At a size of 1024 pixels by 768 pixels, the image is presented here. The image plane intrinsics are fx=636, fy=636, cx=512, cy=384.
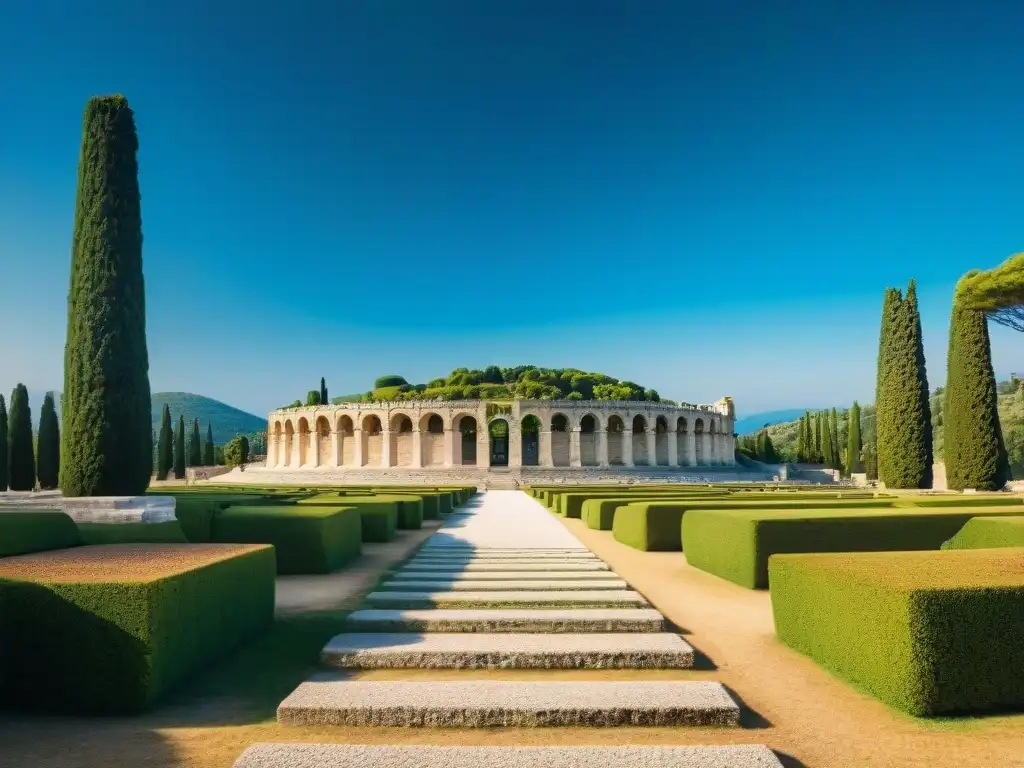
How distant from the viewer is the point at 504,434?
6462 cm

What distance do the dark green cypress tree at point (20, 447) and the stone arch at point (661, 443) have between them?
45.0 m

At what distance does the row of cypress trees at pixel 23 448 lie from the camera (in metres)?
35.2

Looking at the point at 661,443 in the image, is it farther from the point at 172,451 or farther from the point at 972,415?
the point at 172,451

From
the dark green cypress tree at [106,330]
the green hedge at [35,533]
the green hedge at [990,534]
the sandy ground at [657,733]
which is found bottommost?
the sandy ground at [657,733]

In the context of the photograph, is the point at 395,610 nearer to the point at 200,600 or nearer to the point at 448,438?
the point at 200,600

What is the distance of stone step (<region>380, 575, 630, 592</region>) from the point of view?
8.75 m

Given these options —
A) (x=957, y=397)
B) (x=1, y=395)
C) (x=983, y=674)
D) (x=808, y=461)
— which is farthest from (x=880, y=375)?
(x=1, y=395)

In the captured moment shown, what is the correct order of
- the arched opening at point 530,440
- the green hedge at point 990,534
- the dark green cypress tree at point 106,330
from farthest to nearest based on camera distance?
the arched opening at point 530,440 < the dark green cypress tree at point 106,330 < the green hedge at point 990,534

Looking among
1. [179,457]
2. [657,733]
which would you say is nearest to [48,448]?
[179,457]

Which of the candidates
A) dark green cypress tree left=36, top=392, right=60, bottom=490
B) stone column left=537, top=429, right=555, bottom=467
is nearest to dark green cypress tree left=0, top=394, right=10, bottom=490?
dark green cypress tree left=36, top=392, right=60, bottom=490

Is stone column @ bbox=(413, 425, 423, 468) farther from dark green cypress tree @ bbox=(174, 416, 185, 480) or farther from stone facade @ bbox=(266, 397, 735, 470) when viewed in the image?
dark green cypress tree @ bbox=(174, 416, 185, 480)

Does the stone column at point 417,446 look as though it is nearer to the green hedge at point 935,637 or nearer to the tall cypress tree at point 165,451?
the tall cypress tree at point 165,451

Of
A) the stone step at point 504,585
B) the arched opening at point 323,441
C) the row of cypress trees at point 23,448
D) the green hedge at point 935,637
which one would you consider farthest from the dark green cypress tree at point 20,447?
the green hedge at point 935,637

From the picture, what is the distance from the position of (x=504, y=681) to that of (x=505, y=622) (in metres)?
1.70
